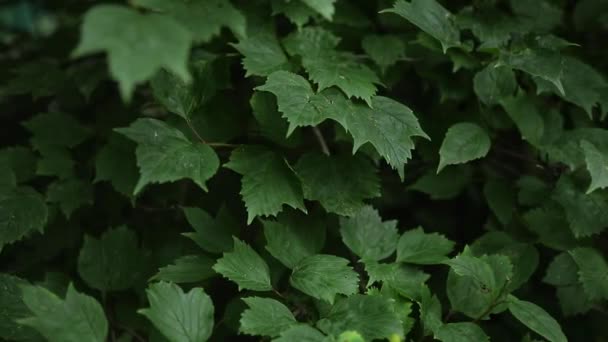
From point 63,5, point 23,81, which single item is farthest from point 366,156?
point 63,5

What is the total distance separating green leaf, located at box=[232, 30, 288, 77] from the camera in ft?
4.88

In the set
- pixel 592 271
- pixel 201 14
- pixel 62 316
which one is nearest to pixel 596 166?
pixel 592 271

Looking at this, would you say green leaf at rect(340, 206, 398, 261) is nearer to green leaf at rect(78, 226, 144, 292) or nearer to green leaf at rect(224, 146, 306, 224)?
green leaf at rect(224, 146, 306, 224)

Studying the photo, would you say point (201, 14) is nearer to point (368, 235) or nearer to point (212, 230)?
Answer: point (212, 230)

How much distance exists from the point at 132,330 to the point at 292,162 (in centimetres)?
64

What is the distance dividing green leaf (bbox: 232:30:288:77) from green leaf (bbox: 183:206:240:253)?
0.38 m

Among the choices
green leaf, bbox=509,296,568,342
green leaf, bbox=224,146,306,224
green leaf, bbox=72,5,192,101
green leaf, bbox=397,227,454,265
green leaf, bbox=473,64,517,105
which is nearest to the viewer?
green leaf, bbox=72,5,192,101

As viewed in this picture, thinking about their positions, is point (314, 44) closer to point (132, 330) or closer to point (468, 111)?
point (468, 111)

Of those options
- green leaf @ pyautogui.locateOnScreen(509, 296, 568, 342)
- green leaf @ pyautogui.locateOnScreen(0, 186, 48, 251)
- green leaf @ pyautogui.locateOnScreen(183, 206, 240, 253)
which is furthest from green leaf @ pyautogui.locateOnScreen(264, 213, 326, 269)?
green leaf @ pyautogui.locateOnScreen(0, 186, 48, 251)

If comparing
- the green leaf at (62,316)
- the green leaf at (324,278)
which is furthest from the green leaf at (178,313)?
the green leaf at (324,278)

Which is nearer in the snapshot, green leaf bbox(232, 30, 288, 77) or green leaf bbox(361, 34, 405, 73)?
green leaf bbox(232, 30, 288, 77)

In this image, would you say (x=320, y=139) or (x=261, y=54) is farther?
(x=320, y=139)

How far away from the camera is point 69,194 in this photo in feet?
5.67

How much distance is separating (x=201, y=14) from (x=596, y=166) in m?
1.00
